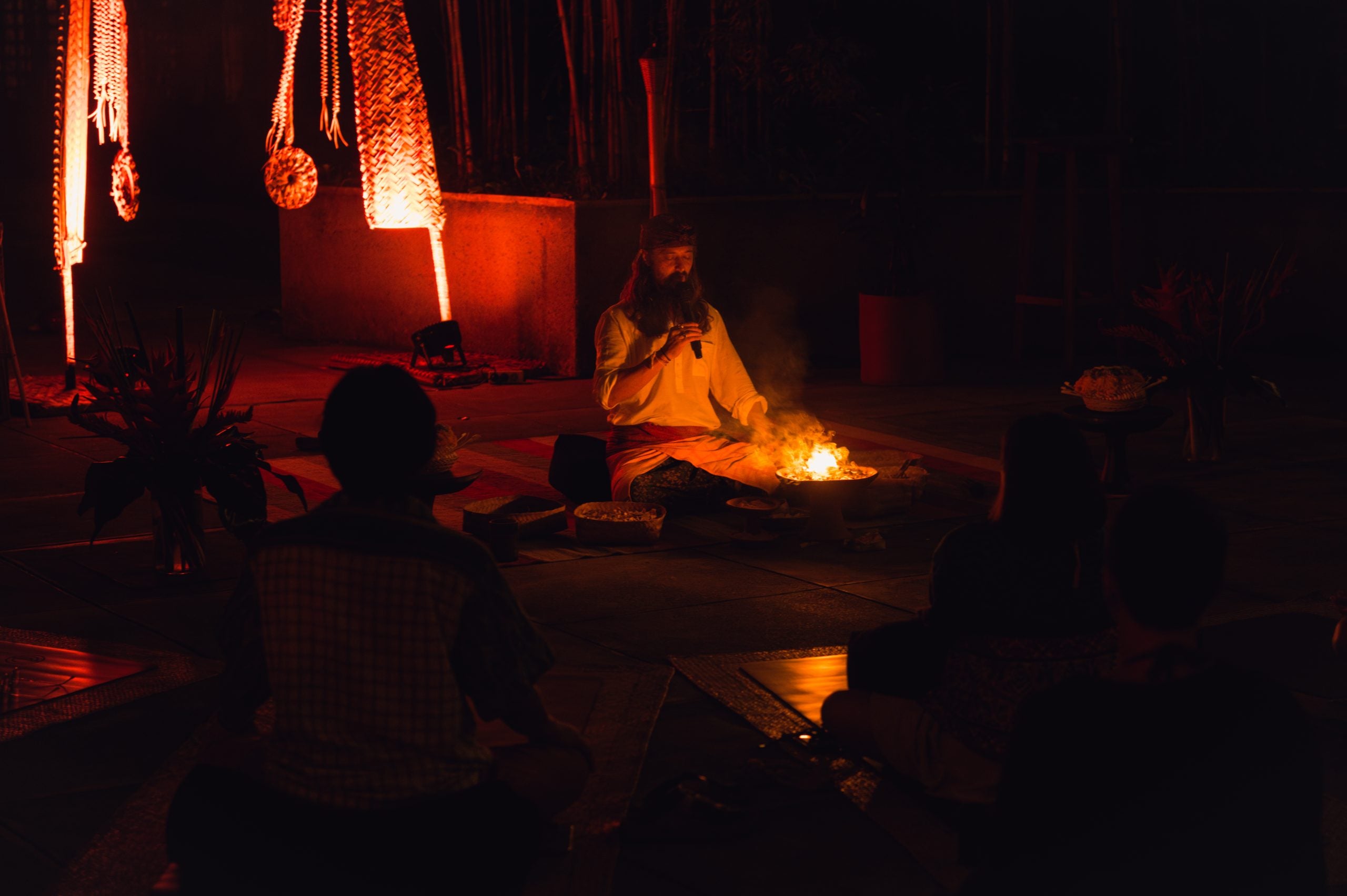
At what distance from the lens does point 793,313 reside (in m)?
13.3

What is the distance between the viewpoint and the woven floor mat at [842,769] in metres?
3.78

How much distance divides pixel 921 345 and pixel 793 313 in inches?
65.8

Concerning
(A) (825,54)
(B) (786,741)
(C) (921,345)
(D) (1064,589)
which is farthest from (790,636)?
(A) (825,54)

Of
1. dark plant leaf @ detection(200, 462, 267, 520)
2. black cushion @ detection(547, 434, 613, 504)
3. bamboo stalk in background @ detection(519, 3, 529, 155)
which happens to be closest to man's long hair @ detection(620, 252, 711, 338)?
black cushion @ detection(547, 434, 613, 504)

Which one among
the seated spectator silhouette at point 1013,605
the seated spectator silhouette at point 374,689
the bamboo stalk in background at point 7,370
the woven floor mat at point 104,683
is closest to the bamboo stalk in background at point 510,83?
the bamboo stalk in background at point 7,370

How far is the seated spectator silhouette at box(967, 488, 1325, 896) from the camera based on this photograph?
2.34 metres

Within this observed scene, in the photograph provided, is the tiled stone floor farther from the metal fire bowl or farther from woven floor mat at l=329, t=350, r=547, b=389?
woven floor mat at l=329, t=350, r=547, b=389

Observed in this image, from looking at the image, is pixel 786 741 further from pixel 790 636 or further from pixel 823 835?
pixel 790 636

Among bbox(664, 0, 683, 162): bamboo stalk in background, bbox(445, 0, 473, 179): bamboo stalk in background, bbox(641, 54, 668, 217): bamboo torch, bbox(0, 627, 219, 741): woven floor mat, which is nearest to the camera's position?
bbox(0, 627, 219, 741): woven floor mat

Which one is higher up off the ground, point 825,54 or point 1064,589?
point 825,54

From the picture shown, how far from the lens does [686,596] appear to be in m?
6.16

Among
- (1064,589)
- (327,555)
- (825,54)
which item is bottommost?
(1064,589)

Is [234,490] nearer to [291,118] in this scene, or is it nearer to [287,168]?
[291,118]

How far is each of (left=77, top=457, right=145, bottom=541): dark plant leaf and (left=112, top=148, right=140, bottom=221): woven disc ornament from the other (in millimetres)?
5119
